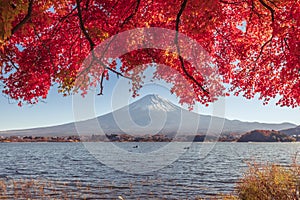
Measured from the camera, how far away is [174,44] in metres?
12.1

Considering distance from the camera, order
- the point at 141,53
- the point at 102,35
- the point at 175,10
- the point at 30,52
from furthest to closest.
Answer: the point at 30,52
the point at 141,53
the point at 175,10
the point at 102,35

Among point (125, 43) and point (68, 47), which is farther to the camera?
point (68, 47)

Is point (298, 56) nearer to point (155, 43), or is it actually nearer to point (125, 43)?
point (155, 43)

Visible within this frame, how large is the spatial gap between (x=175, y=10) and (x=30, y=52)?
5782 millimetres

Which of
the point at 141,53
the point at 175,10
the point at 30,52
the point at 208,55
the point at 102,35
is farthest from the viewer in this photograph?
the point at 208,55

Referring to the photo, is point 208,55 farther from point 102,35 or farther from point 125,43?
point 102,35

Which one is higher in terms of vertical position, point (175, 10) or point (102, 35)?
point (175, 10)

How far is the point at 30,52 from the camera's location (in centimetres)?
1316

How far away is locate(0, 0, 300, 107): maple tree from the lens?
31.9 feet

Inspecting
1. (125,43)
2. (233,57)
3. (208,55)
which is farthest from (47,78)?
(233,57)

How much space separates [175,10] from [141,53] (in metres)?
1.93

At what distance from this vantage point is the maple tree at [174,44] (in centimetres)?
971

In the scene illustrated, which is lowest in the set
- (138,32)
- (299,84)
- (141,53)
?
(299,84)

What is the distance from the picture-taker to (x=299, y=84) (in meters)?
13.7
